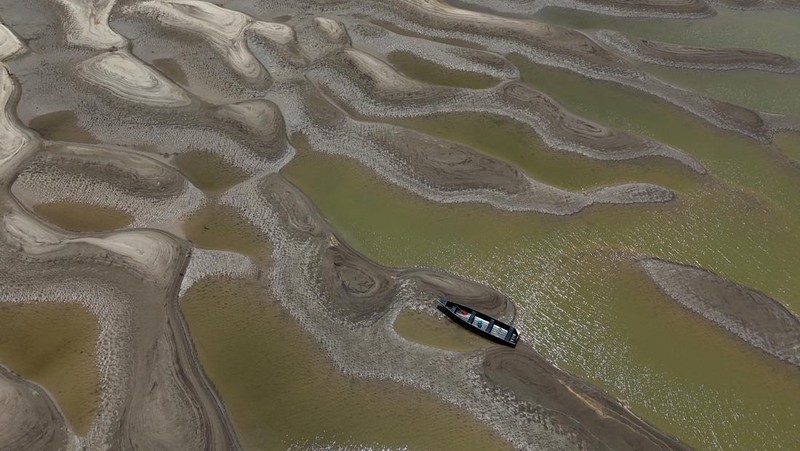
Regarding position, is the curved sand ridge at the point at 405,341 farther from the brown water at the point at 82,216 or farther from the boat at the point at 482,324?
the brown water at the point at 82,216

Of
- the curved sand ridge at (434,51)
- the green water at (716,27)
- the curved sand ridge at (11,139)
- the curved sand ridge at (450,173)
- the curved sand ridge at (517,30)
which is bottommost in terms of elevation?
the curved sand ridge at (11,139)

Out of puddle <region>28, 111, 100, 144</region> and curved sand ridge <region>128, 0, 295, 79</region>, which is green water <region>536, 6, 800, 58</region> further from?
puddle <region>28, 111, 100, 144</region>

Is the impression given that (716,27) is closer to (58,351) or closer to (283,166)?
(283,166)

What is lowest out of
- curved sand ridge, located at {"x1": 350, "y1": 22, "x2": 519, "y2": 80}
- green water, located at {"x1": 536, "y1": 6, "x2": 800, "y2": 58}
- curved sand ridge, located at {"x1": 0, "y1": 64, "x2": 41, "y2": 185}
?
curved sand ridge, located at {"x1": 0, "y1": 64, "x2": 41, "y2": 185}

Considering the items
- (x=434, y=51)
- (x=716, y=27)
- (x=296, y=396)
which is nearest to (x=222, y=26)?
(x=434, y=51)

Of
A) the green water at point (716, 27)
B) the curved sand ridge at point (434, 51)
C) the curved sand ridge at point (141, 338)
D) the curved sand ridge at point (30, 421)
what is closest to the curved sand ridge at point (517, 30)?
the curved sand ridge at point (434, 51)

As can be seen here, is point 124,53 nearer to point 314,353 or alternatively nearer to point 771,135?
point 314,353

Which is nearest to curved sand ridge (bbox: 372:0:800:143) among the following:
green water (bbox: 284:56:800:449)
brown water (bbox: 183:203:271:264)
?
green water (bbox: 284:56:800:449)
